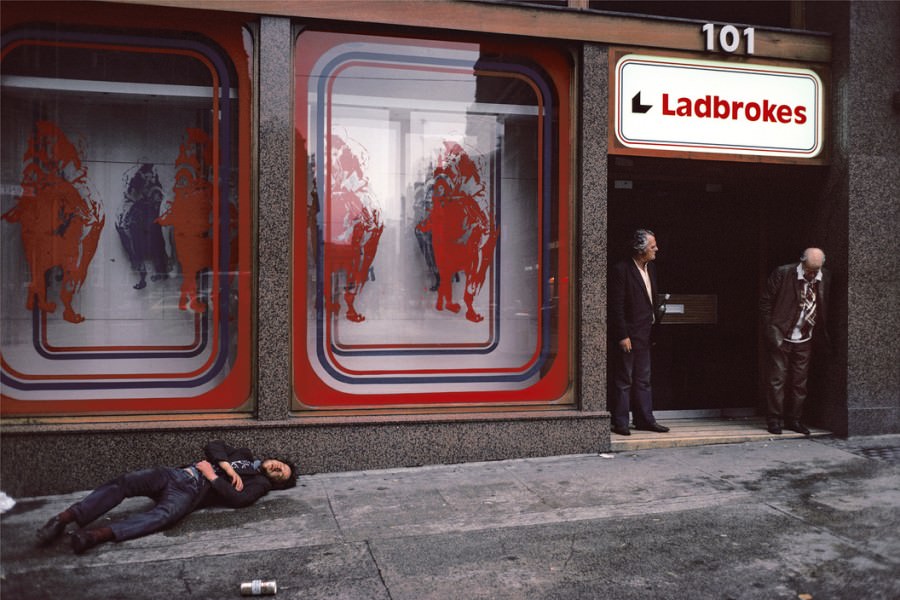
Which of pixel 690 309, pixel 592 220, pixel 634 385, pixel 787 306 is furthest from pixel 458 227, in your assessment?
pixel 787 306

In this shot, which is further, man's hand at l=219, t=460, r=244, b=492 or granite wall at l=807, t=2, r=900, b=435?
granite wall at l=807, t=2, r=900, b=435

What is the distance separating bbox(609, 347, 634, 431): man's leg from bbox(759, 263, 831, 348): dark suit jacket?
1.45 meters

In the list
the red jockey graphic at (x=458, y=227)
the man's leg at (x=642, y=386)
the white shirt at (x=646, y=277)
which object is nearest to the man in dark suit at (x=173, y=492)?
the red jockey graphic at (x=458, y=227)

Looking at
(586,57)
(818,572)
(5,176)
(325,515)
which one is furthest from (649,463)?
(5,176)

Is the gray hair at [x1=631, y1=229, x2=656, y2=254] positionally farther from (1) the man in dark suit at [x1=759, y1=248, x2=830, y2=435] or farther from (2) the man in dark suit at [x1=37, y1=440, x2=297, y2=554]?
(2) the man in dark suit at [x1=37, y1=440, x2=297, y2=554]

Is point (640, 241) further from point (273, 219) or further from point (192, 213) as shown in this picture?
point (192, 213)

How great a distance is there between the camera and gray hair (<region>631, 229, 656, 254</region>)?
292 inches

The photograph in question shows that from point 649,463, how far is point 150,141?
4.96 metres

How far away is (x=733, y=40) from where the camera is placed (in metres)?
7.14

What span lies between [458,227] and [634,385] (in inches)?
93.9

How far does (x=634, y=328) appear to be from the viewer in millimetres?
7398

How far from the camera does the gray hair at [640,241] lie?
7.41 meters

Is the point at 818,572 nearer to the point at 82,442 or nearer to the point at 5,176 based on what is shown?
the point at 82,442

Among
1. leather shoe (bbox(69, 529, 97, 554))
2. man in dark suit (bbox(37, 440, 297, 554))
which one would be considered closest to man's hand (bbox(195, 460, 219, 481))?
man in dark suit (bbox(37, 440, 297, 554))
